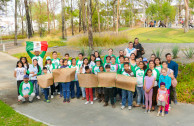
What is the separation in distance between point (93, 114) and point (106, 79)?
46.9 inches

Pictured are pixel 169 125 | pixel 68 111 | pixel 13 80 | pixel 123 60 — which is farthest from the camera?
pixel 13 80

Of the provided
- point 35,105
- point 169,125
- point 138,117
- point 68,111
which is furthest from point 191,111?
point 35,105

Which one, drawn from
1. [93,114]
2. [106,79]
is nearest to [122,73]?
[106,79]

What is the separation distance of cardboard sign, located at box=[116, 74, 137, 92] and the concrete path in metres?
0.73

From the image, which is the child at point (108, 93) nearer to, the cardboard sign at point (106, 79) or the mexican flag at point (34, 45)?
the cardboard sign at point (106, 79)

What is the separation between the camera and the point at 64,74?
7.02 m

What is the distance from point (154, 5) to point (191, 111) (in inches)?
1740

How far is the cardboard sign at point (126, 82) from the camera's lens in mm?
6211

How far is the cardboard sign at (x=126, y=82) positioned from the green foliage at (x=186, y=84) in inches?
80.7

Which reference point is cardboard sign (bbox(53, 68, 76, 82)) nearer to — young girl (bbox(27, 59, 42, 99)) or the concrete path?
young girl (bbox(27, 59, 42, 99))

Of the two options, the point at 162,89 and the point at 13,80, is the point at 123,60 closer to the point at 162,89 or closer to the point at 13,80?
the point at 162,89

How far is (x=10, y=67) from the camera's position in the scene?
13.4m

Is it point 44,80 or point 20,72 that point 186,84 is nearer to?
point 44,80

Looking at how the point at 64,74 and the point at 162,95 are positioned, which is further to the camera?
the point at 64,74
